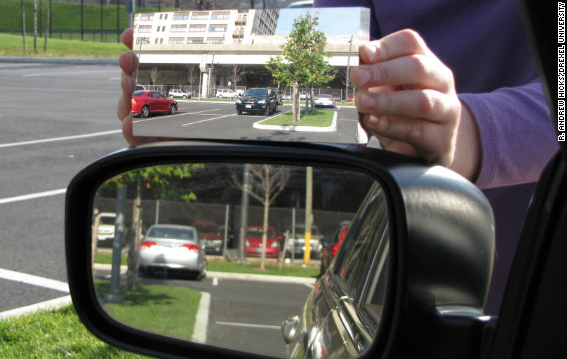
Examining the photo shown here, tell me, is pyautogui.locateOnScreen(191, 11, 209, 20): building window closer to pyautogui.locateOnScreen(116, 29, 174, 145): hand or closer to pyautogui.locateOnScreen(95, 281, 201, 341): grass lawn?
pyautogui.locateOnScreen(116, 29, 174, 145): hand

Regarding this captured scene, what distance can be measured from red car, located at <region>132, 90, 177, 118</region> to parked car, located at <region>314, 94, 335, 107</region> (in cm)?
27

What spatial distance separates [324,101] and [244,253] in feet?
1.08

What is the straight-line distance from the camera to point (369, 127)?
103cm

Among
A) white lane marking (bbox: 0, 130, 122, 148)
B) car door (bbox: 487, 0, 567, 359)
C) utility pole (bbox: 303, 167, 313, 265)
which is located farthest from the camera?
white lane marking (bbox: 0, 130, 122, 148)

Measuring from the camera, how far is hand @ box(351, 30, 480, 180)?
38.9 inches

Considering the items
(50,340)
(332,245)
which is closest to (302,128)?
(332,245)

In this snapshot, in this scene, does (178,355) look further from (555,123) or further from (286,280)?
(555,123)

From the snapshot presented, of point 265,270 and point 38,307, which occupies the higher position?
point 265,270

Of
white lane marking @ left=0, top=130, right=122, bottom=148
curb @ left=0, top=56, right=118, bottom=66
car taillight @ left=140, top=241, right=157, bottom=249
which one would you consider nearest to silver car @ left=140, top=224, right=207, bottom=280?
car taillight @ left=140, top=241, right=157, bottom=249

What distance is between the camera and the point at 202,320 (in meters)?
1.28

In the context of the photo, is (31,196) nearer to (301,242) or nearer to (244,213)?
(244,213)

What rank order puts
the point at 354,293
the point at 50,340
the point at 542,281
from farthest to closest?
the point at 50,340, the point at 354,293, the point at 542,281

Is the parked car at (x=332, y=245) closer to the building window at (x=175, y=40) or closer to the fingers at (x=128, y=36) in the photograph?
the building window at (x=175, y=40)

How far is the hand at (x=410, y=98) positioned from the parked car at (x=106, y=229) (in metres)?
0.72
